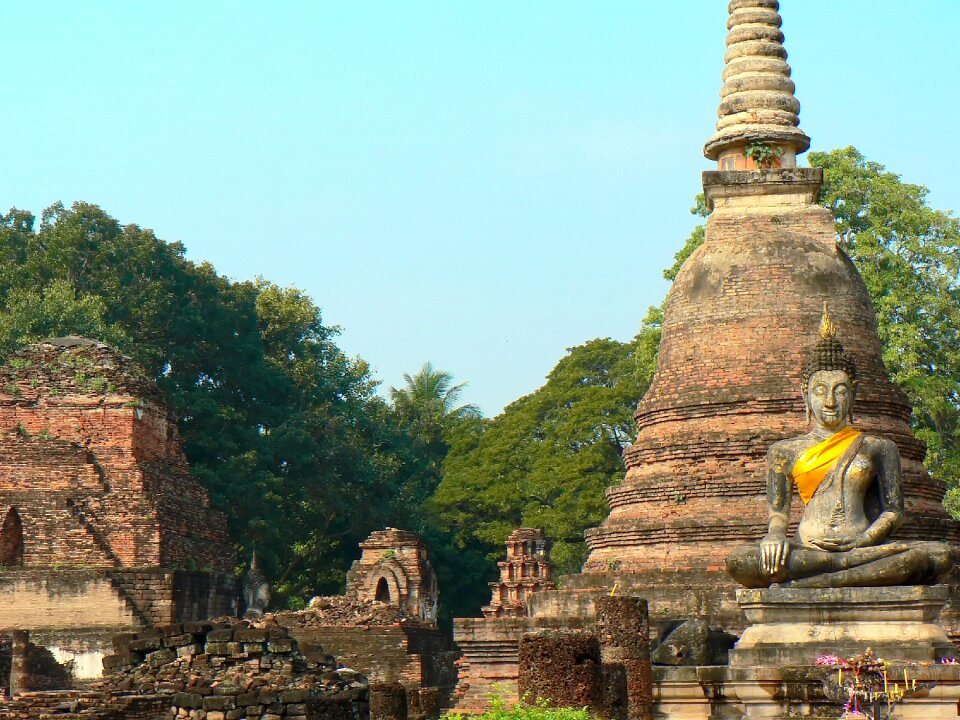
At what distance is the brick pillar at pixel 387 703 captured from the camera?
15555mm

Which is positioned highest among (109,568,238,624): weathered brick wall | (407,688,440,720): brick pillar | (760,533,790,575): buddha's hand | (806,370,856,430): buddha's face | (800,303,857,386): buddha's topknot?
(800,303,857,386): buddha's topknot

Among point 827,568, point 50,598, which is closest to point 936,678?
point 827,568

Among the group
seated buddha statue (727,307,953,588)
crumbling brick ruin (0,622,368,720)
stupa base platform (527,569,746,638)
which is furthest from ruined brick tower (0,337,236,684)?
seated buddha statue (727,307,953,588)

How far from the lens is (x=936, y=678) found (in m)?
10.8

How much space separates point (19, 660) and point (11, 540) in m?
3.53

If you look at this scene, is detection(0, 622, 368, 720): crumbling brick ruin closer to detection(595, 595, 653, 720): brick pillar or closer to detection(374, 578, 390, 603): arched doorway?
detection(595, 595, 653, 720): brick pillar

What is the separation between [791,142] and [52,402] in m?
12.8

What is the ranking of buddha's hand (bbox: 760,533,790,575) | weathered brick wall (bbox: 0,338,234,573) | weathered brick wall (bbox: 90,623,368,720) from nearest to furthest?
buddha's hand (bbox: 760,533,790,575) < weathered brick wall (bbox: 90,623,368,720) < weathered brick wall (bbox: 0,338,234,573)

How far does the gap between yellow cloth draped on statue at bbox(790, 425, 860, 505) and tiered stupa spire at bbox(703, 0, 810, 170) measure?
36.2 ft

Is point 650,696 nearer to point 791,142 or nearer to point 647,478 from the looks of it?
point 647,478

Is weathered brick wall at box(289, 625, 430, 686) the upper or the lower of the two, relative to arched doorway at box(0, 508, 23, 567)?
lower

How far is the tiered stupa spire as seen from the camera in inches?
908

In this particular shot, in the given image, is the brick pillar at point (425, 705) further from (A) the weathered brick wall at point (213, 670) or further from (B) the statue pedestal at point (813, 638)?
Answer: (B) the statue pedestal at point (813, 638)

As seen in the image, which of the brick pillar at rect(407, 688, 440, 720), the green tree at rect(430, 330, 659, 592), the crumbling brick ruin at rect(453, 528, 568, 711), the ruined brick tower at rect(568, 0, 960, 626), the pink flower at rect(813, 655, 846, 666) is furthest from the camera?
the green tree at rect(430, 330, 659, 592)
